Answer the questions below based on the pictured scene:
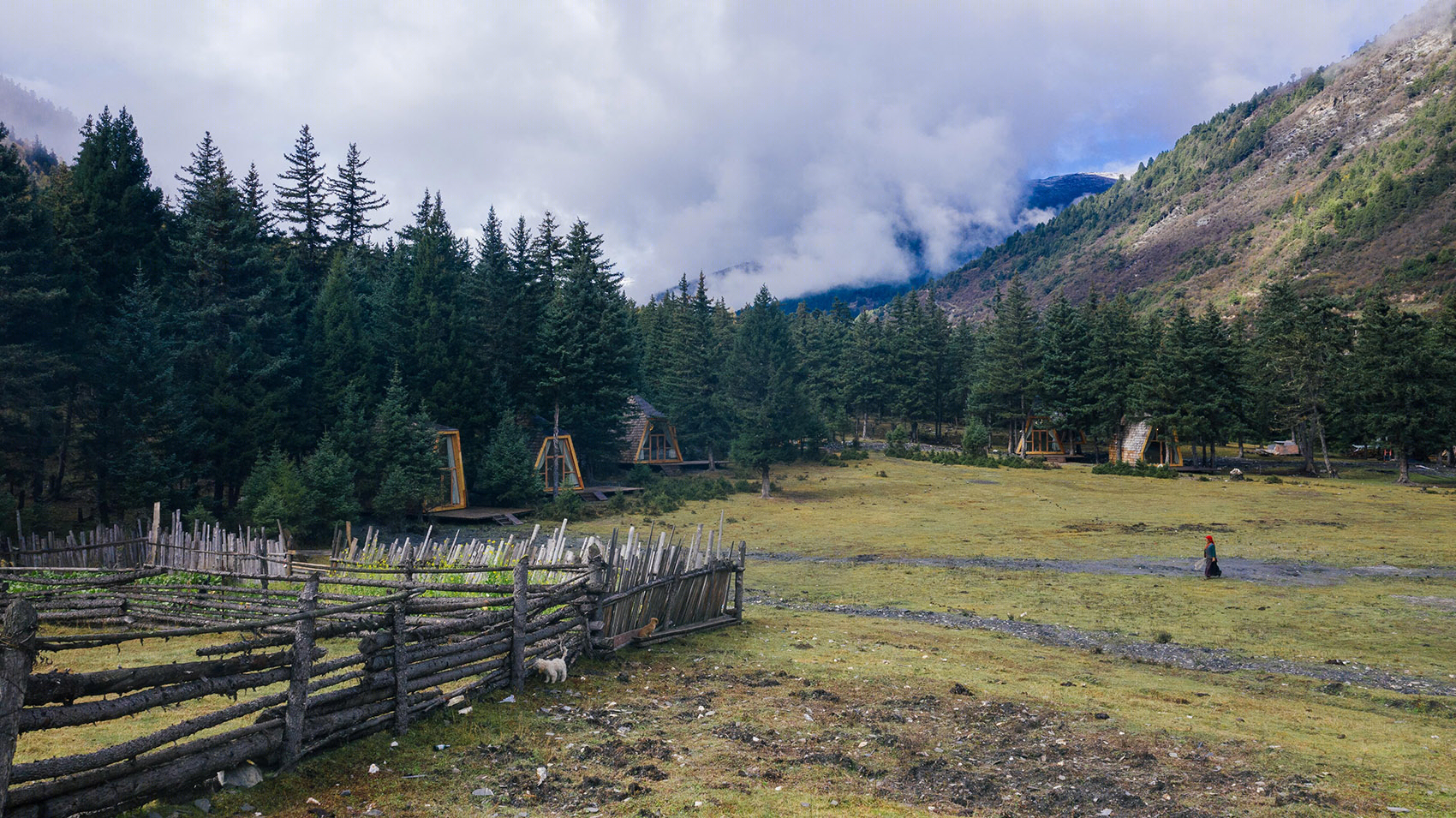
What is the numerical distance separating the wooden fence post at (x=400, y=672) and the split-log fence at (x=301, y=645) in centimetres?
2

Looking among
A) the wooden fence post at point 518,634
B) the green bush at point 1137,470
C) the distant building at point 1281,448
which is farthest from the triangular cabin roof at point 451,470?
the distant building at point 1281,448

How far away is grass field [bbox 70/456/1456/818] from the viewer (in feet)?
23.2

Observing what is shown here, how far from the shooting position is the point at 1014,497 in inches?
1816

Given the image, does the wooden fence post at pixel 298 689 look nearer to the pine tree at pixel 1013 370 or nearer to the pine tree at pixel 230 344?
the pine tree at pixel 230 344

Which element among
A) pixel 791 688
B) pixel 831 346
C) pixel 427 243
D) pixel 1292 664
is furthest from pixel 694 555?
pixel 831 346

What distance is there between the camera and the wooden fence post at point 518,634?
33.1ft

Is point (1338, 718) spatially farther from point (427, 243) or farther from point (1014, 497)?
point (427, 243)

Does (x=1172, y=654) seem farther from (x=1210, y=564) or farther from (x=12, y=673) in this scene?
(x=12, y=673)

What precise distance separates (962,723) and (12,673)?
8.92 metres

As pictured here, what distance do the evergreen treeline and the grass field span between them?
69.9 feet

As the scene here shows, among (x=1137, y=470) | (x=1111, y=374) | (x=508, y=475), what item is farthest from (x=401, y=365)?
(x=1111, y=374)

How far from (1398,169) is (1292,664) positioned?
19921 centimetres

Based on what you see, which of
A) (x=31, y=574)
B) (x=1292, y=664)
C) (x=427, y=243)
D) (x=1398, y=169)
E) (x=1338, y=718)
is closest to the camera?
(x=1338, y=718)

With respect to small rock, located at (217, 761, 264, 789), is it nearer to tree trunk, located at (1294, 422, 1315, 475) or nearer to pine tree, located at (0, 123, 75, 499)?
pine tree, located at (0, 123, 75, 499)
